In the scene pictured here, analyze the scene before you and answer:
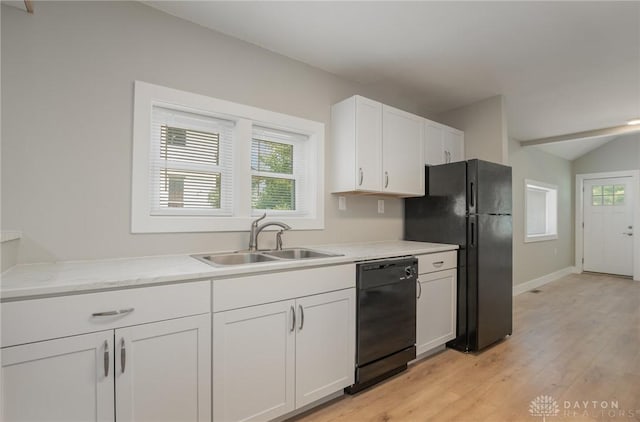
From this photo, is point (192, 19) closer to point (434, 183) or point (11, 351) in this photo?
point (11, 351)

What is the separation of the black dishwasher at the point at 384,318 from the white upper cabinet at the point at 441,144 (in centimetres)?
132

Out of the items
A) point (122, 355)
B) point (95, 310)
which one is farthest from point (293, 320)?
point (95, 310)

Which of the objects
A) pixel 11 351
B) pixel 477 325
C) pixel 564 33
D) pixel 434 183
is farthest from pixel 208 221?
pixel 564 33

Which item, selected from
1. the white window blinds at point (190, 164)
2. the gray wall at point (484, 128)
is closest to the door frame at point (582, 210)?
the gray wall at point (484, 128)

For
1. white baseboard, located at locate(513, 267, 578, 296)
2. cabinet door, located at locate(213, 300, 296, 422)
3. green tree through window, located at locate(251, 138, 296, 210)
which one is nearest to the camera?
cabinet door, located at locate(213, 300, 296, 422)

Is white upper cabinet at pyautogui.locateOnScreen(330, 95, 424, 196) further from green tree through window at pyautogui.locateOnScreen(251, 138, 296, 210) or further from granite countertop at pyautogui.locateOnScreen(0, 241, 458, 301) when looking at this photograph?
granite countertop at pyautogui.locateOnScreen(0, 241, 458, 301)

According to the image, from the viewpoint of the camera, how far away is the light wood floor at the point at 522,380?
193 centimetres

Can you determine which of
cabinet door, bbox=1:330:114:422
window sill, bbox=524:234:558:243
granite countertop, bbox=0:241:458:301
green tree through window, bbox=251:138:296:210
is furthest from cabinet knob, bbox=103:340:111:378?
window sill, bbox=524:234:558:243

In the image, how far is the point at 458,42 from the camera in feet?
7.95

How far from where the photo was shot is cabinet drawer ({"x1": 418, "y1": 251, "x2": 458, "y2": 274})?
2.57 metres

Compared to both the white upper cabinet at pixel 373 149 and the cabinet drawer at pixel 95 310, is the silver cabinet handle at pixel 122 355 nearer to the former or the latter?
the cabinet drawer at pixel 95 310

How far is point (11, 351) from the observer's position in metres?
1.14

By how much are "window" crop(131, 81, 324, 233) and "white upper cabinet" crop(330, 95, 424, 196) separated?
0.60 ft

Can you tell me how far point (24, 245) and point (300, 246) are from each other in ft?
5.45
